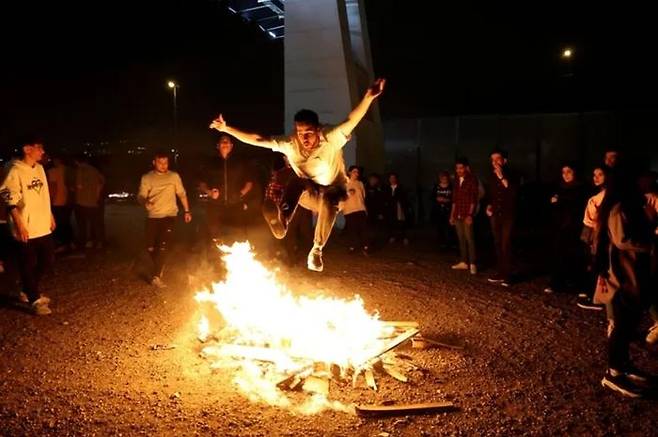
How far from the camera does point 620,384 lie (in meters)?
4.38

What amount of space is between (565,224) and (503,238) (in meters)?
0.96

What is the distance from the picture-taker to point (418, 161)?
1939cm

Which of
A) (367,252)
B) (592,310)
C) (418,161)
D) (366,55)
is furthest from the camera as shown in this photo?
(418,161)

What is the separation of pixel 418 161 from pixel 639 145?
7210mm

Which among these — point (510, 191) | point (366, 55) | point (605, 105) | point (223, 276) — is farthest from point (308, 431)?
point (605, 105)

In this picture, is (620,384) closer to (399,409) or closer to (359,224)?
(399,409)

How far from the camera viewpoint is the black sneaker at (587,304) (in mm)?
6861

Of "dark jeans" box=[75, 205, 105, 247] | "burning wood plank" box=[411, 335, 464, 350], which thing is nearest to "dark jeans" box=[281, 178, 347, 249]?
"burning wood plank" box=[411, 335, 464, 350]

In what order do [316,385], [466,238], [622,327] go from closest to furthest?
[622,327] → [316,385] → [466,238]

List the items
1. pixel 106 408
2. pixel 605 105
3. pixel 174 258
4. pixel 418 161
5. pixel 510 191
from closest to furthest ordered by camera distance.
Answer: pixel 106 408 → pixel 510 191 → pixel 174 258 → pixel 418 161 → pixel 605 105

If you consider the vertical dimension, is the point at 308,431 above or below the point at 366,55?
below

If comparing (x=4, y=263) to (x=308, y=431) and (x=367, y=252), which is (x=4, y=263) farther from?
(x=308, y=431)

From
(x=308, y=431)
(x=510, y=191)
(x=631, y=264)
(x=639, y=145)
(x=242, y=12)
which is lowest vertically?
(x=308, y=431)

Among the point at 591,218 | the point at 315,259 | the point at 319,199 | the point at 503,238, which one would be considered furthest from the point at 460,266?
the point at 319,199
